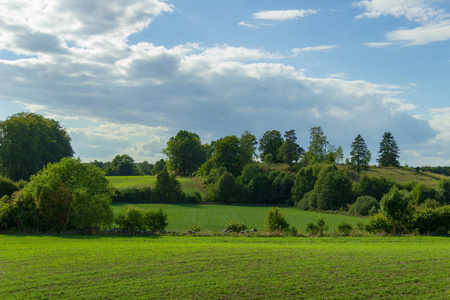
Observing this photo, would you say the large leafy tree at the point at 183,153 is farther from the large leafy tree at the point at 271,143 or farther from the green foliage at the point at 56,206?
the green foliage at the point at 56,206

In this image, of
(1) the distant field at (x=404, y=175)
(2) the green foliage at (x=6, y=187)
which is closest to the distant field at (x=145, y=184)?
(2) the green foliage at (x=6, y=187)

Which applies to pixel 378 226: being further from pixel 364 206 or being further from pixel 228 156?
pixel 228 156

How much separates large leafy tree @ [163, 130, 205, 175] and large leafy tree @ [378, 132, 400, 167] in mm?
65457

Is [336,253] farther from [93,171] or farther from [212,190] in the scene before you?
[212,190]

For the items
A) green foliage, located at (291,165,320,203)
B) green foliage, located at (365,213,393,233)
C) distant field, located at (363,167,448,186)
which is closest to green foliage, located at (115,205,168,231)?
green foliage, located at (365,213,393,233)

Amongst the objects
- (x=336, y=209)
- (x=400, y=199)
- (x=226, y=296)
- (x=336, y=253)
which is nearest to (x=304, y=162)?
(x=336, y=209)

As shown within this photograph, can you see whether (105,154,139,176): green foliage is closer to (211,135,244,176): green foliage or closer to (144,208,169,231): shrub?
(211,135,244,176): green foliage

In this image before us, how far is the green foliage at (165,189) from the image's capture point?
3292 inches

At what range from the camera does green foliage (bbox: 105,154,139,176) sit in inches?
5315

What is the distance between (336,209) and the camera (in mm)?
77375

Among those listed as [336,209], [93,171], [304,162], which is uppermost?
[304,162]

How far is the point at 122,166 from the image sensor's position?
138375mm

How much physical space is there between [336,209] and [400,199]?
45771 millimetres

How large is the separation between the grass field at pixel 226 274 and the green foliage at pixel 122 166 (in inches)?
4726
